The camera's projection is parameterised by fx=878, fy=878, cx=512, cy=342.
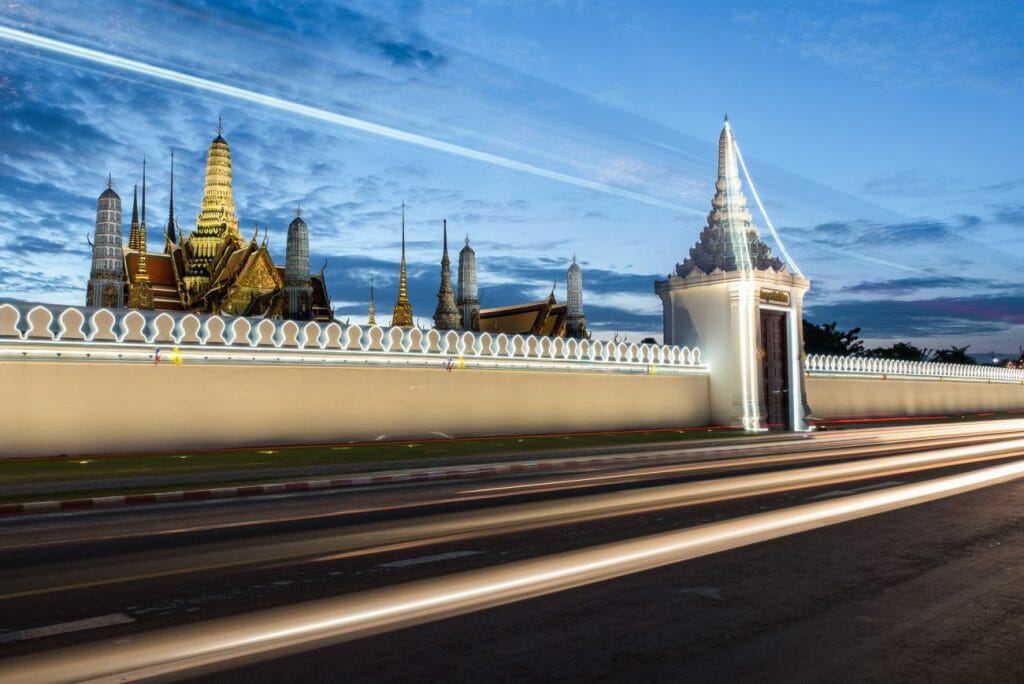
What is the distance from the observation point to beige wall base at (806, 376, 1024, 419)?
3772cm

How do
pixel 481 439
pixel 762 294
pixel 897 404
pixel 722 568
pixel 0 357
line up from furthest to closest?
pixel 897 404 < pixel 762 294 < pixel 481 439 < pixel 0 357 < pixel 722 568

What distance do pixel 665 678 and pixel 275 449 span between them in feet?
56.5

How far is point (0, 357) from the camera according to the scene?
1767cm

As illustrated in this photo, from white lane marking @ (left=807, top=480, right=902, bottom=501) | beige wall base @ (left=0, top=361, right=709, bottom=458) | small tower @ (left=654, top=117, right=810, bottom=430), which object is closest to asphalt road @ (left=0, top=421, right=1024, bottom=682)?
white lane marking @ (left=807, top=480, right=902, bottom=501)

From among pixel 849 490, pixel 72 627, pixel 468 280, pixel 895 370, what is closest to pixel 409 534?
pixel 72 627

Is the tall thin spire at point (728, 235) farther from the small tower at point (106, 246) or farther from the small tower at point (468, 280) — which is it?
the small tower at point (106, 246)

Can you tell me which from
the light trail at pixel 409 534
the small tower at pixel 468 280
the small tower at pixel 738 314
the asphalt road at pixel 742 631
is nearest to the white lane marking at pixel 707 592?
the asphalt road at pixel 742 631

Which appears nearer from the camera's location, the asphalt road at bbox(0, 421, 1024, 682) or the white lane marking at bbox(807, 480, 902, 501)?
the asphalt road at bbox(0, 421, 1024, 682)

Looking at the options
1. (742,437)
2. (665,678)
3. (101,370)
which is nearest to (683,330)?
(742,437)

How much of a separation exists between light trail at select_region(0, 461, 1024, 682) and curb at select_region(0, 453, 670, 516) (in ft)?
24.4

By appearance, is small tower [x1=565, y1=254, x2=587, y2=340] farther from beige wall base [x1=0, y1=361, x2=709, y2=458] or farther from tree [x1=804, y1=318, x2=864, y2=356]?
tree [x1=804, y1=318, x2=864, y2=356]

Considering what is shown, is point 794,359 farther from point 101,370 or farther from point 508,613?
point 508,613

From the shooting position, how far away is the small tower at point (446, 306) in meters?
56.4

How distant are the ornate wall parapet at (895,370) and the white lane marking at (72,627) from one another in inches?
1320
